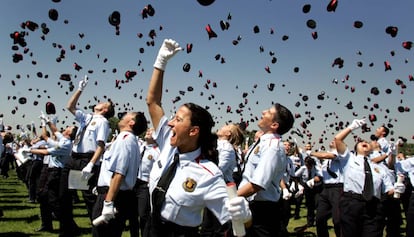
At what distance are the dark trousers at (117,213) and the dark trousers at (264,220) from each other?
5.06 feet

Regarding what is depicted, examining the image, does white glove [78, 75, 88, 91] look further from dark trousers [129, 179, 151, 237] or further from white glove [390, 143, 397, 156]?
white glove [390, 143, 397, 156]

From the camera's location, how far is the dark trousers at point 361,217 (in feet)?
24.0

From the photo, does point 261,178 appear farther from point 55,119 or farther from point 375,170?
point 55,119

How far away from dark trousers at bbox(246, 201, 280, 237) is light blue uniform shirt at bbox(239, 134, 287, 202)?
0.24 ft

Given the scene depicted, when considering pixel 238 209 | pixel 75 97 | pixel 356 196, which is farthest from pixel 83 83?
pixel 238 209

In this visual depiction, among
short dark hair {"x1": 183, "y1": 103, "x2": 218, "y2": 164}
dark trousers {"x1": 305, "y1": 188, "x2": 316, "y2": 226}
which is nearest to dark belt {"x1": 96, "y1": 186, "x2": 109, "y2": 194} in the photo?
short dark hair {"x1": 183, "y1": 103, "x2": 218, "y2": 164}

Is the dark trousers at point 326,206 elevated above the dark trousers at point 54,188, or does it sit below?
below

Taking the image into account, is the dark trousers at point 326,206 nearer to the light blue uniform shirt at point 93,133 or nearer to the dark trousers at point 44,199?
the light blue uniform shirt at point 93,133

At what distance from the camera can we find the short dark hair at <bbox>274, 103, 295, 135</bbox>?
550 cm

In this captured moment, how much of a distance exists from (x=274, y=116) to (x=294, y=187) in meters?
10.4

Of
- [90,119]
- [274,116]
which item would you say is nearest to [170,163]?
[274,116]

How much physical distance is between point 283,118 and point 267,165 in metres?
0.82

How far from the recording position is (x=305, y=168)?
15.5m

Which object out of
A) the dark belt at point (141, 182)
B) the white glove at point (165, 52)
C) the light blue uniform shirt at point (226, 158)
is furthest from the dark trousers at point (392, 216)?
the white glove at point (165, 52)
